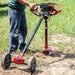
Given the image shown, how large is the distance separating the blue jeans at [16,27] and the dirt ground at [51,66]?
14.8 inches

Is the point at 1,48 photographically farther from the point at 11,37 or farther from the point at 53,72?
the point at 53,72

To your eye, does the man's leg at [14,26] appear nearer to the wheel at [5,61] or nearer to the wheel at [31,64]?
the wheel at [5,61]

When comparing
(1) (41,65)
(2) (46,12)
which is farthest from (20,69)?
(2) (46,12)

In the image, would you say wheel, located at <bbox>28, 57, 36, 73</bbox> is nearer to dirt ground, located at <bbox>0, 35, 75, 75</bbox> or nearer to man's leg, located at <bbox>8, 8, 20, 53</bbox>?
dirt ground, located at <bbox>0, 35, 75, 75</bbox>

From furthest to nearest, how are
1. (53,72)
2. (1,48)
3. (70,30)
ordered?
(70,30) → (1,48) → (53,72)

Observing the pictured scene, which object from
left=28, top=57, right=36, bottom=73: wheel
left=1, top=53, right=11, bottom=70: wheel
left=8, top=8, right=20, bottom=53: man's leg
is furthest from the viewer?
left=8, top=8, right=20, bottom=53: man's leg

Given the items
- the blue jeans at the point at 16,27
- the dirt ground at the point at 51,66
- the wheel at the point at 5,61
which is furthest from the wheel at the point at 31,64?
the blue jeans at the point at 16,27

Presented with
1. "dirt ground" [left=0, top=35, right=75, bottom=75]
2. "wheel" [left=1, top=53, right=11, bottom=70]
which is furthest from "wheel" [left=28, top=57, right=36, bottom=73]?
"wheel" [left=1, top=53, right=11, bottom=70]

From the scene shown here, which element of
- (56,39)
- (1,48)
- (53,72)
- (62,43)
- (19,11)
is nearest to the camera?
(53,72)

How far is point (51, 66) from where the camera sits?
134 inches

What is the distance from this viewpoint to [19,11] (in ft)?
12.2

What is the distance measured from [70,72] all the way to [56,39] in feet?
6.49

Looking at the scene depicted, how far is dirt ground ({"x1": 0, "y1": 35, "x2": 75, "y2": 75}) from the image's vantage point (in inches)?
122

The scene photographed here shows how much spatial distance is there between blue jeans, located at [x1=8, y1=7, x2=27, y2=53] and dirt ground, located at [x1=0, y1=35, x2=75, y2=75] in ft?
1.23
